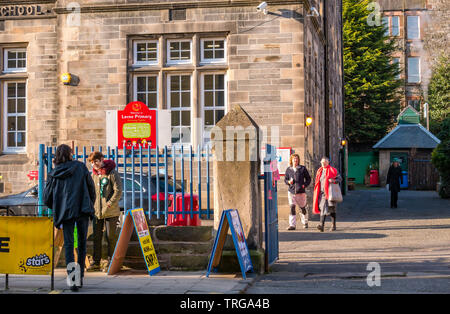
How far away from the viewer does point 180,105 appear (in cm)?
1700

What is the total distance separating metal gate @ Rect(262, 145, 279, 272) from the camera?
8.65 metres

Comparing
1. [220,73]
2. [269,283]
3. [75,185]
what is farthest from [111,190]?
[220,73]

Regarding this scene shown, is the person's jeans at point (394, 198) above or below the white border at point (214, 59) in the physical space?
Answer: below

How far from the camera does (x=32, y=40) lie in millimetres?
17422

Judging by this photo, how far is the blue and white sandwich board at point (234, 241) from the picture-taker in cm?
791

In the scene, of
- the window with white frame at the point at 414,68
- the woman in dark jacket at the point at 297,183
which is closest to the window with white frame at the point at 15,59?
the woman in dark jacket at the point at 297,183

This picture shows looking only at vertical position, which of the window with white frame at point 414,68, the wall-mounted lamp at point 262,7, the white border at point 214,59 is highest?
the window with white frame at point 414,68

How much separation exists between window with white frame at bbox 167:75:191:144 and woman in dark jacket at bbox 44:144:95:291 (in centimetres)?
932

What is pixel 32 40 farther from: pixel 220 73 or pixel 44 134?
pixel 220 73

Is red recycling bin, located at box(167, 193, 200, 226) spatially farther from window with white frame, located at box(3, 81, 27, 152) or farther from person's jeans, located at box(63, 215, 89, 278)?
window with white frame, located at box(3, 81, 27, 152)

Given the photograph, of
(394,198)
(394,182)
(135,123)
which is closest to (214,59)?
(135,123)

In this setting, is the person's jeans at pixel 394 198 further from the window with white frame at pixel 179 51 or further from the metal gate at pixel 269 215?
the metal gate at pixel 269 215

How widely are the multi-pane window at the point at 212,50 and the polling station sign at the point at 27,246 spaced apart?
10380 mm

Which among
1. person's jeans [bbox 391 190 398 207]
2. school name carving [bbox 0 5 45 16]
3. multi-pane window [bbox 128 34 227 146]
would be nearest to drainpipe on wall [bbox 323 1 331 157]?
person's jeans [bbox 391 190 398 207]
